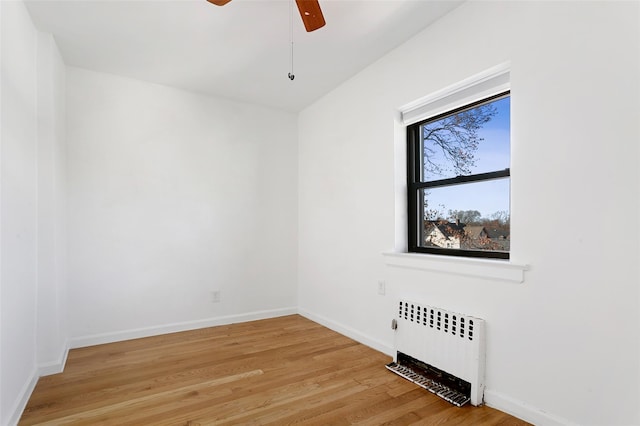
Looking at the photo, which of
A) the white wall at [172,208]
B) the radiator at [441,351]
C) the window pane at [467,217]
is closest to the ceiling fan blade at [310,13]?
the window pane at [467,217]

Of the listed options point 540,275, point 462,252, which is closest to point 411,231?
point 462,252

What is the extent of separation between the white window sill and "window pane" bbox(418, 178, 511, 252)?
20cm

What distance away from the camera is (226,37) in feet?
8.69

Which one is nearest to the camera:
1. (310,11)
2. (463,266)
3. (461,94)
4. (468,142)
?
(310,11)

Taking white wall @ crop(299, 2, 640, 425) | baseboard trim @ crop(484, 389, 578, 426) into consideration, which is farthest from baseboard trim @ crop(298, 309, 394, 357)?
baseboard trim @ crop(484, 389, 578, 426)

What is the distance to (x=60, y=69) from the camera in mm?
2947

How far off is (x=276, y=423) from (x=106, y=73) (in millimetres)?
3393

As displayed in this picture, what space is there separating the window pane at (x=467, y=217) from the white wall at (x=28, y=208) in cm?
277

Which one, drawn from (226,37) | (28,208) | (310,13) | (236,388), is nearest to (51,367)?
(28,208)

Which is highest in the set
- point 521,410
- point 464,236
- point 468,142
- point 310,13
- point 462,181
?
point 310,13

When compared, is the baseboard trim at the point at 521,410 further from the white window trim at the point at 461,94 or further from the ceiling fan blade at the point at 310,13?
the ceiling fan blade at the point at 310,13

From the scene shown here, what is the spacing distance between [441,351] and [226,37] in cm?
280

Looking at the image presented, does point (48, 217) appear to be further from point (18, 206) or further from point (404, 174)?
point (404, 174)

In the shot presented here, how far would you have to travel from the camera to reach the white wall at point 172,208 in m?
3.20
